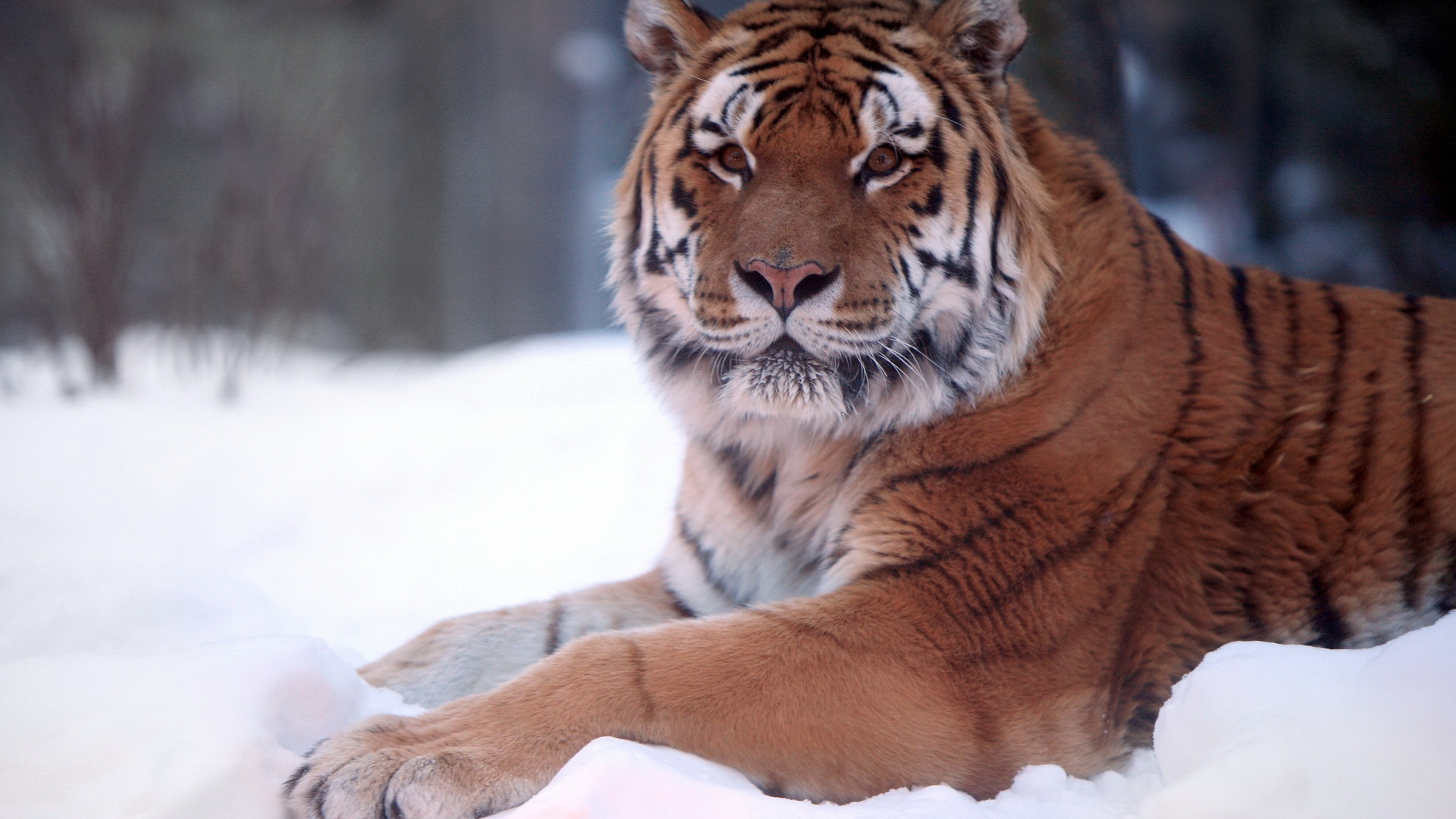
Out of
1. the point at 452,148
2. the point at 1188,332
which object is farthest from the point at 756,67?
the point at 452,148

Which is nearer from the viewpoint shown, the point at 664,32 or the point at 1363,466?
the point at 1363,466

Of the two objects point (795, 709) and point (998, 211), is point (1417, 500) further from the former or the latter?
point (795, 709)

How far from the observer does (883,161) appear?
4.25ft

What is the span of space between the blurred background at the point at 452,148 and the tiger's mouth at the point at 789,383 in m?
0.50

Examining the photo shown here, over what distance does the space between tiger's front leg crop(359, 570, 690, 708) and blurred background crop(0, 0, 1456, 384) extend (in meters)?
0.61

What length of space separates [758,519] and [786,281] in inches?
14.9

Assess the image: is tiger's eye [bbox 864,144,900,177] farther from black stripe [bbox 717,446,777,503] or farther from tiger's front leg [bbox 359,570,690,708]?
tiger's front leg [bbox 359,570,690,708]

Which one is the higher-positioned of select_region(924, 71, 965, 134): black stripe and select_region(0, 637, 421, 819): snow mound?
select_region(924, 71, 965, 134): black stripe

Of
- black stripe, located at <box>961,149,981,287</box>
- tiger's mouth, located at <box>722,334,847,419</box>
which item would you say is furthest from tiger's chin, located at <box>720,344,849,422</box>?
black stripe, located at <box>961,149,981,287</box>

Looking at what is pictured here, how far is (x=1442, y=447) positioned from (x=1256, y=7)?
430 cm

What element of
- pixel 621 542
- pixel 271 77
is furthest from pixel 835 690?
pixel 271 77

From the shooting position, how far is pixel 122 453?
2721 mm

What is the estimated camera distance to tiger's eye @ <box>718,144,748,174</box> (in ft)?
4.38

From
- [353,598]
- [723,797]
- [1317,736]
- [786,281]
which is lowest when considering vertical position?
[353,598]
